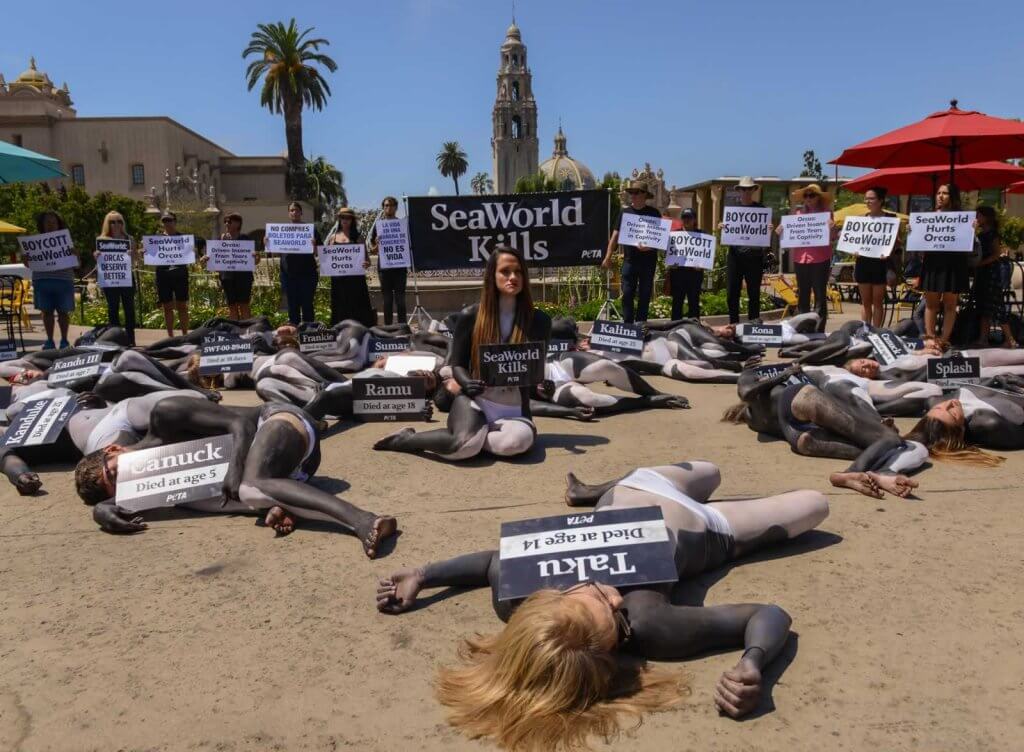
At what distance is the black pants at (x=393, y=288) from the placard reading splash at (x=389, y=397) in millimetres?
4831

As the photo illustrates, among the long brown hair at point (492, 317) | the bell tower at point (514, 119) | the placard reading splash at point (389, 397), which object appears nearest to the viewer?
the long brown hair at point (492, 317)

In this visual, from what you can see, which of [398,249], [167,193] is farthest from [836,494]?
[167,193]

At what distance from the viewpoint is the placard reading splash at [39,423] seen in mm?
5504

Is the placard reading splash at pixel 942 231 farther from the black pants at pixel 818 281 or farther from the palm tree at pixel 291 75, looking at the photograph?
the palm tree at pixel 291 75

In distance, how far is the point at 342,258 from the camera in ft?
37.1

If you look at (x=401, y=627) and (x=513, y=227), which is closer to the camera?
(x=401, y=627)

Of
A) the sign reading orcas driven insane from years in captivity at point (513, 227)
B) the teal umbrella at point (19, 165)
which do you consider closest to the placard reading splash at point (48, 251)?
the teal umbrella at point (19, 165)

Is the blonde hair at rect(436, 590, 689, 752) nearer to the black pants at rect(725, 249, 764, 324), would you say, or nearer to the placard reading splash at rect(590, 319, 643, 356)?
the placard reading splash at rect(590, 319, 643, 356)

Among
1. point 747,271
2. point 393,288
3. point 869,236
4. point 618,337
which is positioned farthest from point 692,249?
point 393,288

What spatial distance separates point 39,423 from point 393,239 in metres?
6.26

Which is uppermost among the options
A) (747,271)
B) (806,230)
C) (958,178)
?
(958,178)

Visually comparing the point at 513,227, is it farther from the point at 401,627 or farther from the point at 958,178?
the point at 958,178

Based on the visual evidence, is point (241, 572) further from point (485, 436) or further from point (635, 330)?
point (635, 330)

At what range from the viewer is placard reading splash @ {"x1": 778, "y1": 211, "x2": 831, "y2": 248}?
34.8 ft
